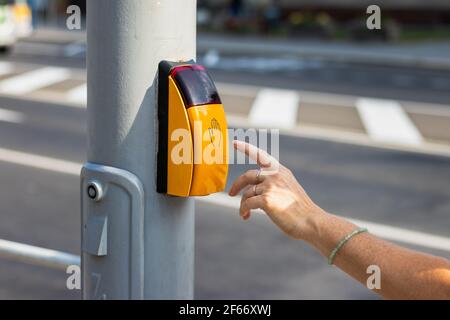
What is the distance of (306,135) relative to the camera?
12.1m

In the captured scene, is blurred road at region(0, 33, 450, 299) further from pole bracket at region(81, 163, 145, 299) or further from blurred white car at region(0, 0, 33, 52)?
blurred white car at region(0, 0, 33, 52)

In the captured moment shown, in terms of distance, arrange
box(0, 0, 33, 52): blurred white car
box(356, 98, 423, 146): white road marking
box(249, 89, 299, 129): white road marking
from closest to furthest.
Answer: box(356, 98, 423, 146): white road marking
box(249, 89, 299, 129): white road marking
box(0, 0, 33, 52): blurred white car

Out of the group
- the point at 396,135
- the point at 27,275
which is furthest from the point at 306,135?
the point at 27,275

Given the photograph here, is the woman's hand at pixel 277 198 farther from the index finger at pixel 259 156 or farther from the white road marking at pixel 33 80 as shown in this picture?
the white road marking at pixel 33 80

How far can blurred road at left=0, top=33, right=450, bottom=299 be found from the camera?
6285mm

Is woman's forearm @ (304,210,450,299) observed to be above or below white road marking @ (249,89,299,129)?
above

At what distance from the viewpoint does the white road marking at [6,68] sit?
18.5m

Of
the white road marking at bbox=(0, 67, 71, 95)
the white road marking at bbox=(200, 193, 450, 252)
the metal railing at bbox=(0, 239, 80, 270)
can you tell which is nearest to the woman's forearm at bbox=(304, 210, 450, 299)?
the metal railing at bbox=(0, 239, 80, 270)

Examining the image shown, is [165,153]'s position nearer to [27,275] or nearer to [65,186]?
[27,275]

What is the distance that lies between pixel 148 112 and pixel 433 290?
848mm

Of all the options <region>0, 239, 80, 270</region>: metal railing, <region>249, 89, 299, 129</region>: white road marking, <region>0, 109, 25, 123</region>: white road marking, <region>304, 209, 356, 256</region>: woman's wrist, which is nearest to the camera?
<region>304, 209, 356, 256</region>: woman's wrist

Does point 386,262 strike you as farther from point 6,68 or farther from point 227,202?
point 6,68

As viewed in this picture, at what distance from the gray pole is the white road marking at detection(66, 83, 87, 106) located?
12236 mm

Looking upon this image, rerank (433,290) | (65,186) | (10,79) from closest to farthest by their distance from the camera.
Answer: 1. (433,290)
2. (65,186)
3. (10,79)
